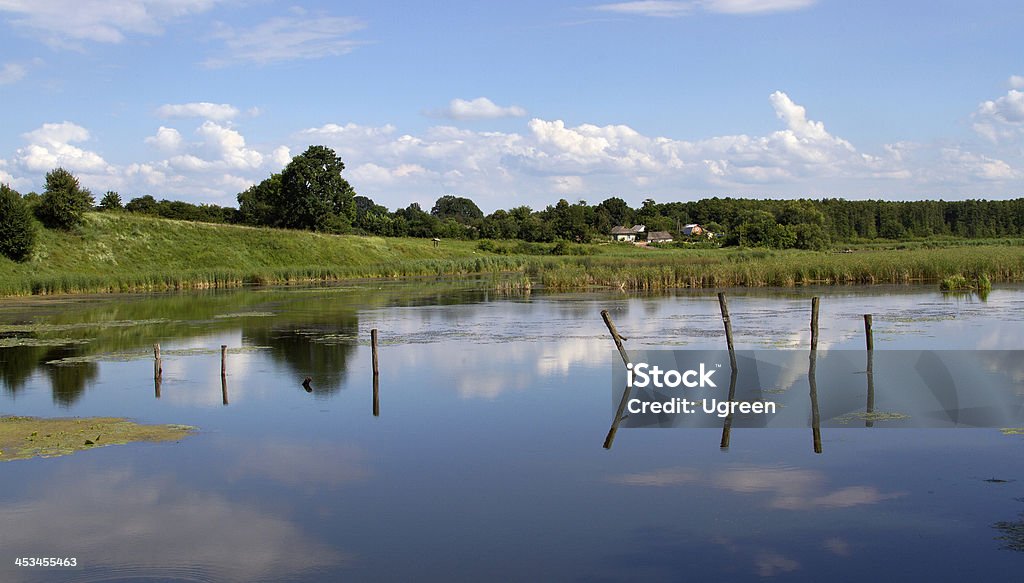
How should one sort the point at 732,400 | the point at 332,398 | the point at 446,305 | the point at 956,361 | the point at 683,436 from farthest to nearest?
the point at 446,305, the point at 956,361, the point at 332,398, the point at 732,400, the point at 683,436

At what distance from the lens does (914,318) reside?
1090 inches

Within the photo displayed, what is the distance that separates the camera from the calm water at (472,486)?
30.3 feet

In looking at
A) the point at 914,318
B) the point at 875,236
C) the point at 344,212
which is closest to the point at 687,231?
the point at 875,236

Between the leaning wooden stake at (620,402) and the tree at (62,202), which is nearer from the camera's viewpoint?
the leaning wooden stake at (620,402)

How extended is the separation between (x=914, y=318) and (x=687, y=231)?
11624 cm

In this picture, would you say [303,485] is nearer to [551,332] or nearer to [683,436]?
[683,436]

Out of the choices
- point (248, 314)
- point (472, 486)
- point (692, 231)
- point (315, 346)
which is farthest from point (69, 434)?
point (692, 231)

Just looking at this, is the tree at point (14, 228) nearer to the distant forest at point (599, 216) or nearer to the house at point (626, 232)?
the distant forest at point (599, 216)

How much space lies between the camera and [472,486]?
11852mm

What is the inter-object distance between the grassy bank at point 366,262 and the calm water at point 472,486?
22591mm

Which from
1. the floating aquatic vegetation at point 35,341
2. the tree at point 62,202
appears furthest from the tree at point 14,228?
the floating aquatic vegetation at point 35,341

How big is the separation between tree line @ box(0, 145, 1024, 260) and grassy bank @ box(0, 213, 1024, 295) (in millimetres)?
3264

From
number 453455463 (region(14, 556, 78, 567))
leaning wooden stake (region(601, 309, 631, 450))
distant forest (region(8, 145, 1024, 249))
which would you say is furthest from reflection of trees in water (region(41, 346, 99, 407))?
distant forest (region(8, 145, 1024, 249))

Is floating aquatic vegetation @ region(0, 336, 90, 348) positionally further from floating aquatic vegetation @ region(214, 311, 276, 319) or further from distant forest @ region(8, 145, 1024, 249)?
distant forest @ region(8, 145, 1024, 249)
